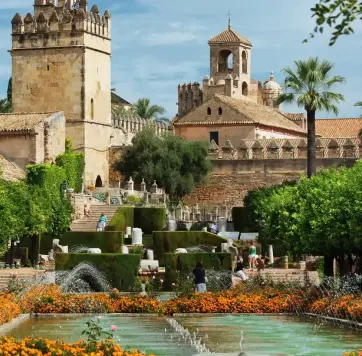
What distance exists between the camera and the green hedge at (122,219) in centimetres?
5420

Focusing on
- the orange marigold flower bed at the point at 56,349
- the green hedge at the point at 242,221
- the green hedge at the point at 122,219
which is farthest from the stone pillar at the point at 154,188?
the orange marigold flower bed at the point at 56,349

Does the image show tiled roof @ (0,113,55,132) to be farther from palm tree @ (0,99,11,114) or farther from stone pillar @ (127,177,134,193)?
palm tree @ (0,99,11,114)

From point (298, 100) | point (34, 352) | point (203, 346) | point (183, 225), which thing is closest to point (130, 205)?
point (183, 225)

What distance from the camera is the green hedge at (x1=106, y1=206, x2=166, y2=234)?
185 feet

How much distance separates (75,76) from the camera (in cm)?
6669

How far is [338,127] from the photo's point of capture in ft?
294

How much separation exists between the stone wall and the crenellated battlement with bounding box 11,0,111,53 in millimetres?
9067

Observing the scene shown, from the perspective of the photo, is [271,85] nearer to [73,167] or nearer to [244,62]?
[244,62]

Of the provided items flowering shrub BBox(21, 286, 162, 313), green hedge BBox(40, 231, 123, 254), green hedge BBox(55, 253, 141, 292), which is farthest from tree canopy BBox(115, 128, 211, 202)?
flowering shrub BBox(21, 286, 162, 313)

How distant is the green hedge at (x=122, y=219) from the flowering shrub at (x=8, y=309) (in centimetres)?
2532

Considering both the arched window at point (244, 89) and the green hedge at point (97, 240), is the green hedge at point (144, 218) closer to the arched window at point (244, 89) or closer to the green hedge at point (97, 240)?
the green hedge at point (97, 240)

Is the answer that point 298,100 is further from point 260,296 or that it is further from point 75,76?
point 260,296

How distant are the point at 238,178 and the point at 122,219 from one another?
60.3 feet

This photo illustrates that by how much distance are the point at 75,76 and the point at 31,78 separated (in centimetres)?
223
